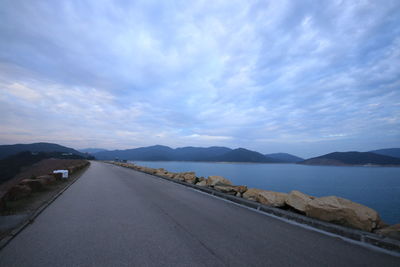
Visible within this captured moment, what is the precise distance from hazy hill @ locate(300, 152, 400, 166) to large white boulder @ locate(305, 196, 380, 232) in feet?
571

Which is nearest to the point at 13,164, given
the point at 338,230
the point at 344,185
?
the point at 338,230

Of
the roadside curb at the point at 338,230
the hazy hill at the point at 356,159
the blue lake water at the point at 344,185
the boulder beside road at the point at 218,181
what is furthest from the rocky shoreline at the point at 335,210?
the hazy hill at the point at 356,159

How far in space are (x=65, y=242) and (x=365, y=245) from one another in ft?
20.2

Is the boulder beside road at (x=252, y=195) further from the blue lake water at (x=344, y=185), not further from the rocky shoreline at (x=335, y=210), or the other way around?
the blue lake water at (x=344, y=185)

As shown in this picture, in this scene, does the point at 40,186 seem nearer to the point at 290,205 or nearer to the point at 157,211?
the point at 157,211

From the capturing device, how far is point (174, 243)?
3965 millimetres

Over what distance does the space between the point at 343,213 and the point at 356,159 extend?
17838 centimetres

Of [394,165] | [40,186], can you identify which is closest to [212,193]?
[40,186]

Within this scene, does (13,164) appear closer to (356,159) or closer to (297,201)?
(297,201)

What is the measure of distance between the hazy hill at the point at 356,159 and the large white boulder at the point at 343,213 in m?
174

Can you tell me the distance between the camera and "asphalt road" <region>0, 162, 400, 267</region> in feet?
10.9

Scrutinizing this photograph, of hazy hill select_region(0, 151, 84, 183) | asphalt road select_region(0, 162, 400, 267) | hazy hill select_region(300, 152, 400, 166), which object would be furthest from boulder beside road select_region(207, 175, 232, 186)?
hazy hill select_region(300, 152, 400, 166)

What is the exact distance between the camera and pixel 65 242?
4.02 metres

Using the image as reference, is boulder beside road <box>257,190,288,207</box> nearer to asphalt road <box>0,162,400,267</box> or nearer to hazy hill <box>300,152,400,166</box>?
asphalt road <box>0,162,400,267</box>
